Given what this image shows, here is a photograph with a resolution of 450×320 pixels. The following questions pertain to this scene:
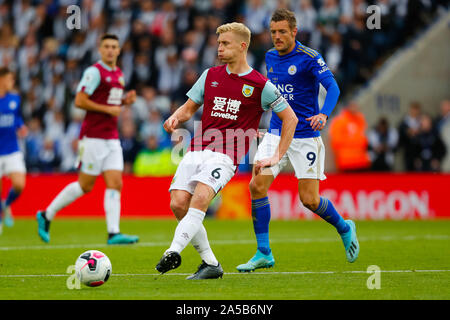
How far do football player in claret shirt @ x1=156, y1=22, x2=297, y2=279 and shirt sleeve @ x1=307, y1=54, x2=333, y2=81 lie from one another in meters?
1.23

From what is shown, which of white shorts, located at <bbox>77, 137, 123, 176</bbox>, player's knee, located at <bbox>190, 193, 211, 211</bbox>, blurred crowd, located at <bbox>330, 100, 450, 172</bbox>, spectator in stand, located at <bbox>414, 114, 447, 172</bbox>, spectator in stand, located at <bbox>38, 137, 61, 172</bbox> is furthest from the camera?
spectator in stand, located at <bbox>38, 137, 61, 172</bbox>

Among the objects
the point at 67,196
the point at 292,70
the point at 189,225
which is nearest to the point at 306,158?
the point at 292,70

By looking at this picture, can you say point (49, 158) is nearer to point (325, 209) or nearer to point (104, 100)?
point (104, 100)

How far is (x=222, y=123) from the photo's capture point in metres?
7.72

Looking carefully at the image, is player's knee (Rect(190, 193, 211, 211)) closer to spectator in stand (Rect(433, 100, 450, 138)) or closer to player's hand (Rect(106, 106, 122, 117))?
player's hand (Rect(106, 106, 122, 117))

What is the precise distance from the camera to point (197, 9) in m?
21.5

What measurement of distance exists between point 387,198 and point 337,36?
4.13m

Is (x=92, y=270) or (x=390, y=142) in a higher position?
(x=390, y=142)

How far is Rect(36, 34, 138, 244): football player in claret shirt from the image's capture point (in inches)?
460

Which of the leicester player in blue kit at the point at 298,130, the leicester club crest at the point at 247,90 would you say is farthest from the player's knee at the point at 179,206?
the leicester player in blue kit at the point at 298,130

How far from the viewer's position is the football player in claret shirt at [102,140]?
460 inches

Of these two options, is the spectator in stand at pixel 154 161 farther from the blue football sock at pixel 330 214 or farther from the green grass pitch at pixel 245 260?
the blue football sock at pixel 330 214

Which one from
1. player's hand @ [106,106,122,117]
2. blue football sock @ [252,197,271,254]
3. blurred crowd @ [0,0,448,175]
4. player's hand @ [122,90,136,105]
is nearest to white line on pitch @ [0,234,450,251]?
player's hand @ [106,106,122,117]

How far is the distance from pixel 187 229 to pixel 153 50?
1446cm
